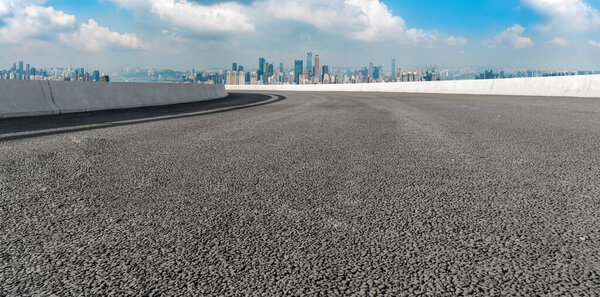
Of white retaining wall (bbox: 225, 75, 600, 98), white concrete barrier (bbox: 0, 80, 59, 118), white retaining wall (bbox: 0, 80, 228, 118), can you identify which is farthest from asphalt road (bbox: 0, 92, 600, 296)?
white retaining wall (bbox: 225, 75, 600, 98)

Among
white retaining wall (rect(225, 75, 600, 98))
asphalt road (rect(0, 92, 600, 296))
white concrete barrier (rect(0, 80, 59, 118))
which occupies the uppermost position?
white retaining wall (rect(225, 75, 600, 98))

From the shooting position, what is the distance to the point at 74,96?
11.7 m

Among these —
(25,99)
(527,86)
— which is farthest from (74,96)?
(527,86)

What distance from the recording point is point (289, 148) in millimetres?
5891

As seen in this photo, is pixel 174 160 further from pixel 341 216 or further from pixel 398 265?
pixel 398 265

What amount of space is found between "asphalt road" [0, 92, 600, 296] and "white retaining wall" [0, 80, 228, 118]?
17.1 ft

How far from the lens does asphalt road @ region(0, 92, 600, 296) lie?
200 cm

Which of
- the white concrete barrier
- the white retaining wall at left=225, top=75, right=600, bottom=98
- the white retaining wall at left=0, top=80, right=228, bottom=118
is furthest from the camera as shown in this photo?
the white retaining wall at left=225, top=75, right=600, bottom=98

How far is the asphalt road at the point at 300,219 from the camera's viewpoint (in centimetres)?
200

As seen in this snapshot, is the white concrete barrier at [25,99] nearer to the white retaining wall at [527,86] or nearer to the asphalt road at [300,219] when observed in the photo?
the asphalt road at [300,219]

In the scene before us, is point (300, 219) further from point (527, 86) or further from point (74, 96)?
point (527, 86)

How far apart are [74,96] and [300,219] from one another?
11.5 m

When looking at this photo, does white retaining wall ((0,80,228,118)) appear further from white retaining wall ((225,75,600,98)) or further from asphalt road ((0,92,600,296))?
white retaining wall ((225,75,600,98))

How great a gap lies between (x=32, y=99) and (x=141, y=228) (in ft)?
33.9
